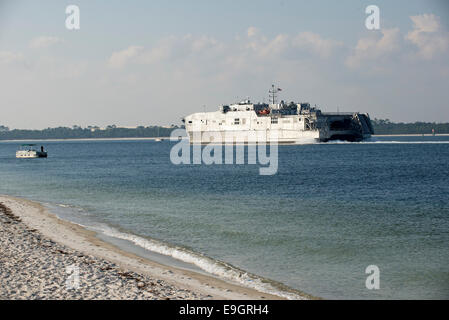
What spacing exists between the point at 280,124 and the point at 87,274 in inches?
3542

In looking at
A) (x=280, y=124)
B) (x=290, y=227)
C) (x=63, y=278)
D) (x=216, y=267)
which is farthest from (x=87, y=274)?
(x=280, y=124)

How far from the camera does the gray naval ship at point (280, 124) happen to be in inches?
3821

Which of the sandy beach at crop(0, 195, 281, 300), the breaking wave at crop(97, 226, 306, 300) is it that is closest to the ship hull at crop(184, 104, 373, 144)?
the breaking wave at crop(97, 226, 306, 300)

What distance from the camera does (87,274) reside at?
38.5 feet

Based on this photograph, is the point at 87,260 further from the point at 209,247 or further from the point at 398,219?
the point at 398,219

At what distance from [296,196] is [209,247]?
14.4m

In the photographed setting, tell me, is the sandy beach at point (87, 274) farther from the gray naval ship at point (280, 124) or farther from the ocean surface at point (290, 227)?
the gray naval ship at point (280, 124)

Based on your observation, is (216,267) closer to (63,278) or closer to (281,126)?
(63,278)

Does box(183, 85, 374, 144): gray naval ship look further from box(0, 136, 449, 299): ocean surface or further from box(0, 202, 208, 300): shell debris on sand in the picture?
box(0, 202, 208, 300): shell debris on sand

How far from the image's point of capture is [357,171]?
46.7 metres

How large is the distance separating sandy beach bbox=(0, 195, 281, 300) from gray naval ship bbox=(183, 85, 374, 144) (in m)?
82.8

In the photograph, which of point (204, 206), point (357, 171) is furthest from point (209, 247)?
point (357, 171)
